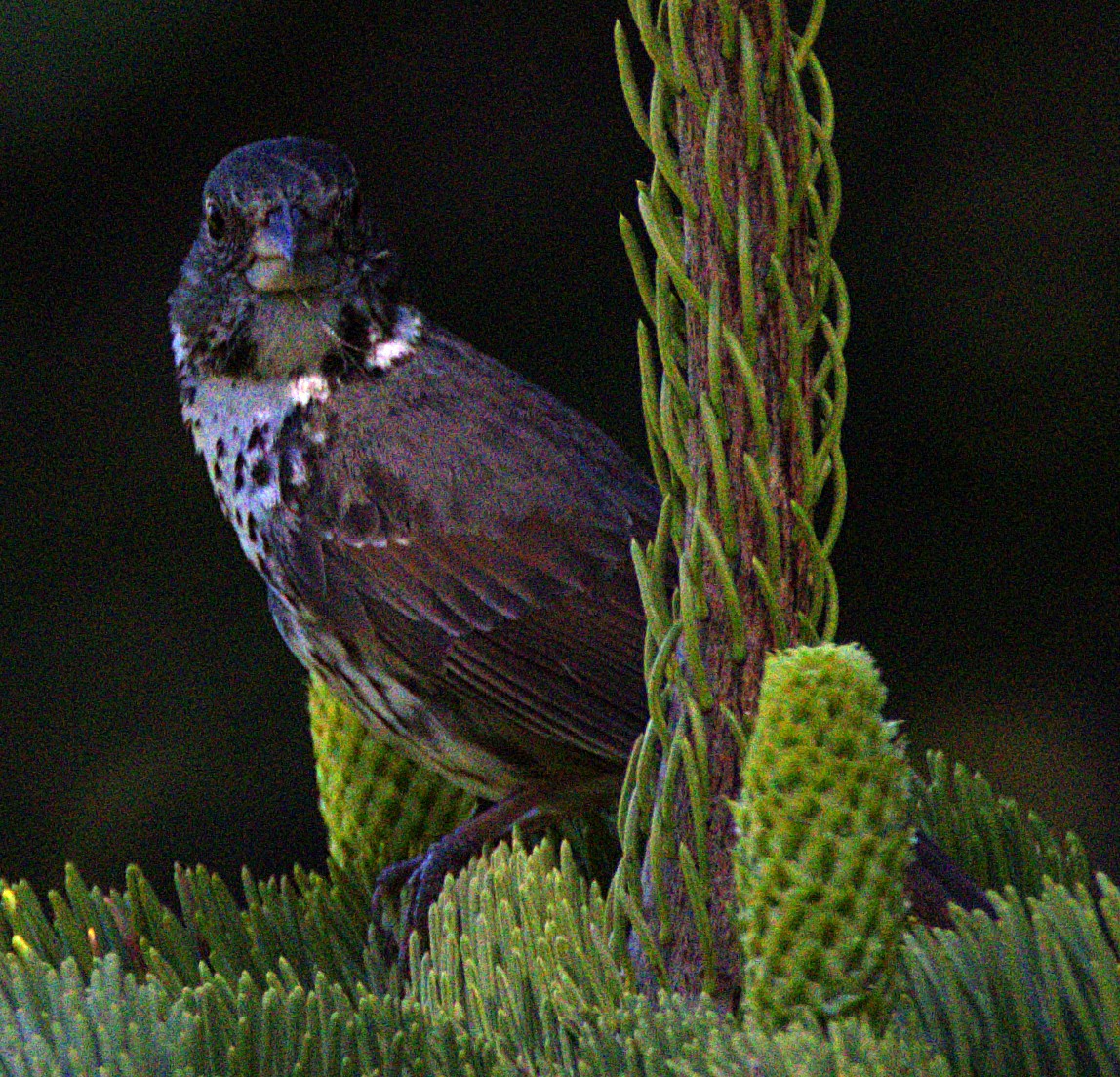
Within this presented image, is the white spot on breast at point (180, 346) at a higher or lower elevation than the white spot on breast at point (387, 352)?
higher

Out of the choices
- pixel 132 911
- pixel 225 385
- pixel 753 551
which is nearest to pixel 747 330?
pixel 753 551

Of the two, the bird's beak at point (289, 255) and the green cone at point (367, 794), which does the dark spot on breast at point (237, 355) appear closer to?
the bird's beak at point (289, 255)

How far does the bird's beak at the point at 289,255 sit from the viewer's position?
3.84 feet

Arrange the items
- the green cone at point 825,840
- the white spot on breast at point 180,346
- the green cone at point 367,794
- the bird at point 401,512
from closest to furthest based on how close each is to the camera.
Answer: the green cone at point 825,840 → the green cone at point 367,794 → the bird at point 401,512 → the white spot on breast at point 180,346

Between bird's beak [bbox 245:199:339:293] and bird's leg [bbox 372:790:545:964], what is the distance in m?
0.40

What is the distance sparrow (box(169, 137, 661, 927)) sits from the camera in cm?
117

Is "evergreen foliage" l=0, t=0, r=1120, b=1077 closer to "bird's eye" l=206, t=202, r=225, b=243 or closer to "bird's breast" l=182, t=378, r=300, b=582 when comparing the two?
"bird's breast" l=182, t=378, r=300, b=582

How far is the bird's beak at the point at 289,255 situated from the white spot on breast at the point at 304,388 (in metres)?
0.06

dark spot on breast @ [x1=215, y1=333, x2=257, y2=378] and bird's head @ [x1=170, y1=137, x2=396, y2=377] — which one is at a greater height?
bird's head @ [x1=170, y1=137, x2=396, y2=377]

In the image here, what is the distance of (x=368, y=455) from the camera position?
1204mm

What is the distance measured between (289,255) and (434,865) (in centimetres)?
47

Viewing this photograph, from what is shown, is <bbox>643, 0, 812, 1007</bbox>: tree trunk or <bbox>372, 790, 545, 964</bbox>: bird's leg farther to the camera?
<bbox>372, 790, 545, 964</bbox>: bird's leg

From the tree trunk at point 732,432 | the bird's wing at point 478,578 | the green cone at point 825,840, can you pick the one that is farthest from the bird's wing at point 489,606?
the green cone at point 825,840

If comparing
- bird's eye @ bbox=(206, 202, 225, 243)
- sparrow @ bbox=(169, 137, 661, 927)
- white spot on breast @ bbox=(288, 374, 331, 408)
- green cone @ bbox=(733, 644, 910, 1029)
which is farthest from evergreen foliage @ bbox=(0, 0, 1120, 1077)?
bird's eye @ bbox=(206, 202, 225, 243)
